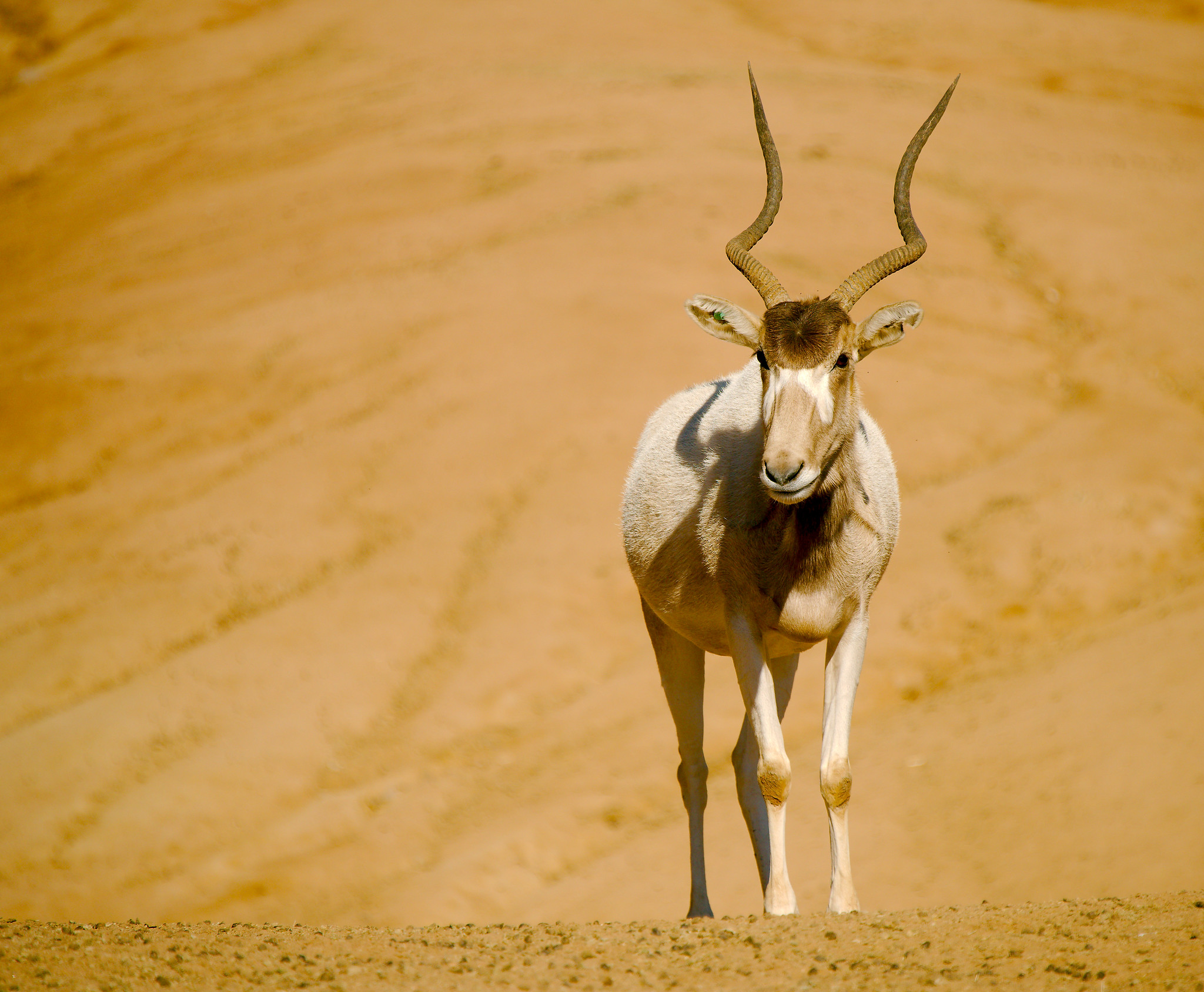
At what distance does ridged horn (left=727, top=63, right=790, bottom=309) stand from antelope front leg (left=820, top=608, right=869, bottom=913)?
1.52 m

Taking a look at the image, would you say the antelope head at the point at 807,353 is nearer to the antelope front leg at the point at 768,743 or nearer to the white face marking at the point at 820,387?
the white face marking at the point at 820,387

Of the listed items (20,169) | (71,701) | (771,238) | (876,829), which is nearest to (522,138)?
(771,238)

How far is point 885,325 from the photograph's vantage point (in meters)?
5.27

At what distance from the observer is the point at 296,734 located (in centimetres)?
1266

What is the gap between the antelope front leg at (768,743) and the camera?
532 centimetres

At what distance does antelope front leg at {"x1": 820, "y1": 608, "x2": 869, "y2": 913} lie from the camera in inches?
206

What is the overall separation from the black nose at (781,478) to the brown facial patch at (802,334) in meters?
0.52

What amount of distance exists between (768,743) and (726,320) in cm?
190

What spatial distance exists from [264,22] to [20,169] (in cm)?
621

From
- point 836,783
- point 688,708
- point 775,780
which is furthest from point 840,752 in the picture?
point 688,708

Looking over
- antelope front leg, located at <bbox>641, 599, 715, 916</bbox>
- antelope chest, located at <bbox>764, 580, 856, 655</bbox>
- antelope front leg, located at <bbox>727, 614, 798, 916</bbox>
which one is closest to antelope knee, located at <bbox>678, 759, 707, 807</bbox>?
antelope front leg, located at <bbox>641, 599, 715, 916</bbox>

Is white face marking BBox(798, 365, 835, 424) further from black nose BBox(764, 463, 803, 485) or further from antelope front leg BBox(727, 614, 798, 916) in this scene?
antelope front leg BBox(727, 614, 798, 916)

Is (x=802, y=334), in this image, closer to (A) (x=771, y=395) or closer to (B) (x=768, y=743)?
(A) (x=771, y=395)

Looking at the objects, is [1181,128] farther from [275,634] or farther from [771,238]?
[275,634]
